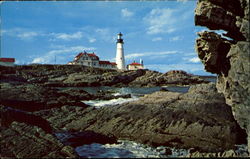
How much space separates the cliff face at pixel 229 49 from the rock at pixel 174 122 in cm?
95

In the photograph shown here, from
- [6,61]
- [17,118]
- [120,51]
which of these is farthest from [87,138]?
[120,51]

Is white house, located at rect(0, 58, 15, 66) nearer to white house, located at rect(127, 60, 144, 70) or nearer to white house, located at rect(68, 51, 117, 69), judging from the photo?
white house, located at rect(68, 51, 117, 69)

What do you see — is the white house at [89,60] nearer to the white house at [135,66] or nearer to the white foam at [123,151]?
the white house at [135,66]

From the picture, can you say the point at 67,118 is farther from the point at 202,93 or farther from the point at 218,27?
the point at 218,27

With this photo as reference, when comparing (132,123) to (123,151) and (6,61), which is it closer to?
(123,151)

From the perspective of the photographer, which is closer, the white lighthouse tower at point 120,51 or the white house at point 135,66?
the white lighthouse tower at point 120,51

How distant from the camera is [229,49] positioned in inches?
600

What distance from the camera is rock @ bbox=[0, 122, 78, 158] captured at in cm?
1013

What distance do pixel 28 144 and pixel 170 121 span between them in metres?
7.71

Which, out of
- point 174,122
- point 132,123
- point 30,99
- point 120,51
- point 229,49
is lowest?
point 132,123

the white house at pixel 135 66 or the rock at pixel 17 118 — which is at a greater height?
the white house at pixel 135 66

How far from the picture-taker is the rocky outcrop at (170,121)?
12570 millimetres

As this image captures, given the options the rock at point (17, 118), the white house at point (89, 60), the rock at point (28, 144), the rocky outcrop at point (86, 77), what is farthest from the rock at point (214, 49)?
the white house at point (89, 60)

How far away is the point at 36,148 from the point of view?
412 inches
